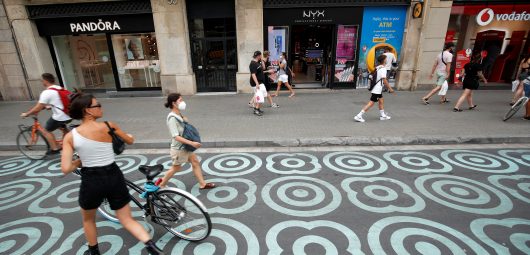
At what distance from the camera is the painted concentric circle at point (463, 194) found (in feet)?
12.6

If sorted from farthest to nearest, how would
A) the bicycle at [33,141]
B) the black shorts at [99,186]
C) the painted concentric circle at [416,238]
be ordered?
the bicycle at [33,141] → the painted concentric circle at [416,238] → the black shorts at [99,186]

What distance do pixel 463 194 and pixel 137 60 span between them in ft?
40.4

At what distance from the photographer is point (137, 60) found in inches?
473

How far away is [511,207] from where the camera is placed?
12.6 feet

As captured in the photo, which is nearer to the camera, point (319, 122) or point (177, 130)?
point (177, 130)

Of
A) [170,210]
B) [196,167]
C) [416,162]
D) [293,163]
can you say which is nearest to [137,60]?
[196,167]

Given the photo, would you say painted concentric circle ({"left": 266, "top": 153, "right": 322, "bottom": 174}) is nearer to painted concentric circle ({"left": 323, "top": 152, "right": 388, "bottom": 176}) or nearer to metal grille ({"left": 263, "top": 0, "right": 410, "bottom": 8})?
painted concentric circle ({"left": 323, "top": 152, "right": 388, "bottom": 176})

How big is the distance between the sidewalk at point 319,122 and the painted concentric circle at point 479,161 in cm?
58

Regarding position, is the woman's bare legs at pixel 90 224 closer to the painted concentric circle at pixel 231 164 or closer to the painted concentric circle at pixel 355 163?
the painted concentric circle at pixel 231 164

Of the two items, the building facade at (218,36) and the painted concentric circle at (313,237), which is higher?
the building facade at (218,36)

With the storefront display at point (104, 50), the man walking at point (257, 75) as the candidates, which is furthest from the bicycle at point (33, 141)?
the storefront display at point (104, 50)

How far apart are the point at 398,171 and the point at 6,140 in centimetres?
909

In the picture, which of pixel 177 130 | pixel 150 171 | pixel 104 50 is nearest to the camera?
pixel 150 171

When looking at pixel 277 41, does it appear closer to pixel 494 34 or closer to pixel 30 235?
pixel 494 34
